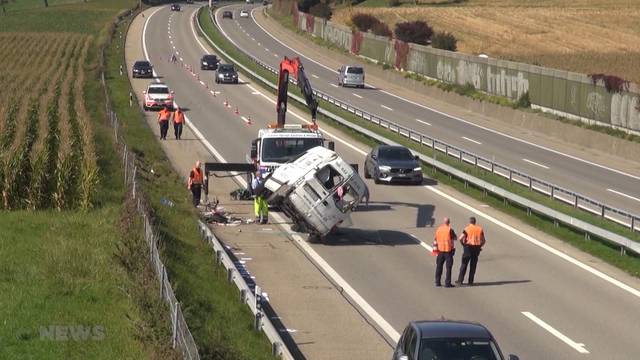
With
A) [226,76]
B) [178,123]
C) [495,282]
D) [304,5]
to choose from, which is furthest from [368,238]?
[304,5]

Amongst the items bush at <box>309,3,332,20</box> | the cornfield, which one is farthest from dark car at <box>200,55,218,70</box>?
bush at <box>309,3,332,20</box>

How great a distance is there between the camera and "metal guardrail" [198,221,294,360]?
17.4 m

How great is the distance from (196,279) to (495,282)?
6.07 metres

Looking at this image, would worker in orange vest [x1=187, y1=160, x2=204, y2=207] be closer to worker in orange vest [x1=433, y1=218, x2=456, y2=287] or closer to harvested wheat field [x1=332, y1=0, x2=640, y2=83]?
worker in orange vest [x1=433, y1=218, x2=456, y2=287]

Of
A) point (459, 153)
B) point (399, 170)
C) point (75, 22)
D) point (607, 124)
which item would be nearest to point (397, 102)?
point (607, 124)

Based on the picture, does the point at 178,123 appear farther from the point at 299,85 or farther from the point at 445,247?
the point at 445,247

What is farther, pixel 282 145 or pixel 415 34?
pixel 415 34

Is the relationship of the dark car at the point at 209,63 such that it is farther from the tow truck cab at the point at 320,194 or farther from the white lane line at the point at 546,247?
the tow truck cab at the point at 320,194

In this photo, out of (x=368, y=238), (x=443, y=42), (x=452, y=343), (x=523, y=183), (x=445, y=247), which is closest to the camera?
(x=452, y=343)

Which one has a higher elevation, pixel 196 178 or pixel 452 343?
pixel 452 343

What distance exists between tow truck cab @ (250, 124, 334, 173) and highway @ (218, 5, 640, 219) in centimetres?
966

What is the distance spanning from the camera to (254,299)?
65.0ft

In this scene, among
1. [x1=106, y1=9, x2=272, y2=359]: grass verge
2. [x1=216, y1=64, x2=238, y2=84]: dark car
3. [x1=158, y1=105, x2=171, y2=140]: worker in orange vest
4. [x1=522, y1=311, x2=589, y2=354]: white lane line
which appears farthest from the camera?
[x1=216, y1=64, x2=238, y2=84]: dark car

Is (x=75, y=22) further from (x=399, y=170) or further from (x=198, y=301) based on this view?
(x=198, y=301)
